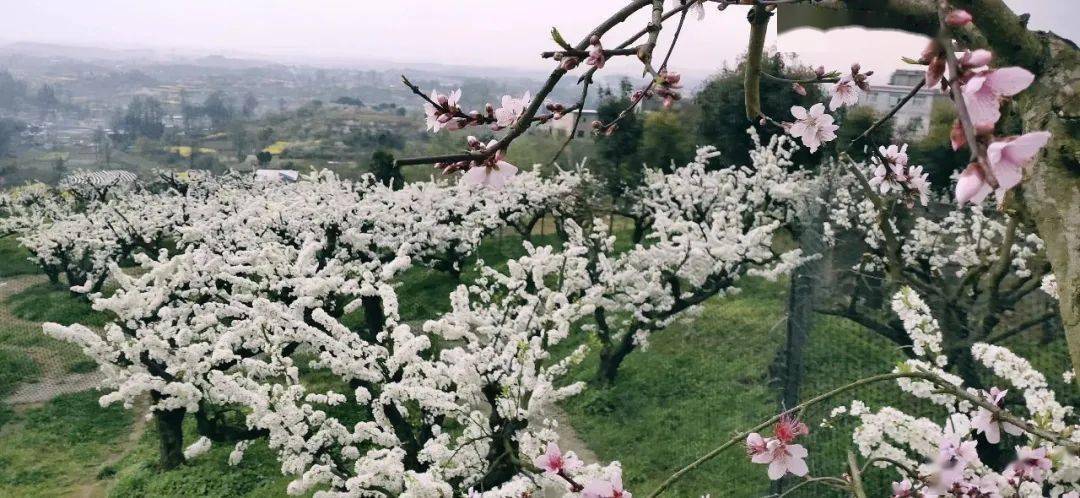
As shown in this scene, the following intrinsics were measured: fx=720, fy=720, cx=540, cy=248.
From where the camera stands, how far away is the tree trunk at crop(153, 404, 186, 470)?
809cm

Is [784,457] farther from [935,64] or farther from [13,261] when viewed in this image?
[13,261]

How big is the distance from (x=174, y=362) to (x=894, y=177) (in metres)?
7.43

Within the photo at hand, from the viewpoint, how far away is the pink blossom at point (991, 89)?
A: 77cm

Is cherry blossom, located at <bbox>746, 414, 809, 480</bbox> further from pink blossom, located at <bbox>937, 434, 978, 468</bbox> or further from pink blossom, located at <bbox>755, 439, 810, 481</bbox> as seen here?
pink blossom, located at <bbox>937, 434, 978, 468</bbox>

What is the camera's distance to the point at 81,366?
12164 mm

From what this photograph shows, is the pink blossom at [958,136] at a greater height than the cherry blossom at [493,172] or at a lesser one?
greater

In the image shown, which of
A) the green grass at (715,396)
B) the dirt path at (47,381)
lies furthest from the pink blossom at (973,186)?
the dirt path at (47,381)

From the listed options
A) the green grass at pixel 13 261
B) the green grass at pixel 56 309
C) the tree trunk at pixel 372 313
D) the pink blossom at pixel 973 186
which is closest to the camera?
the pink blossom at pixel 973 186

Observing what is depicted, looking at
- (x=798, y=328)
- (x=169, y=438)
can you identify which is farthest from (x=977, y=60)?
(x=169, y=438)

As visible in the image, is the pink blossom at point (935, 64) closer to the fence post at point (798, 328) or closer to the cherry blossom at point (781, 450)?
the cherry blossom at point (781, 450)

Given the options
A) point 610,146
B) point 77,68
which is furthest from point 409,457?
point 77,68

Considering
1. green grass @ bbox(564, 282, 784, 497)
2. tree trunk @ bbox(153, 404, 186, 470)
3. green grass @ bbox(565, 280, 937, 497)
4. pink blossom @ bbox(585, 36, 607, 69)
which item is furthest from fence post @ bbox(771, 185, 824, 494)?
tree trunk @ bbox(153, 404, 186, 470)

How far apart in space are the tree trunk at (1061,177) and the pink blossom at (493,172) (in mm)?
912

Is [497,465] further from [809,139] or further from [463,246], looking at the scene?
[463,246]
